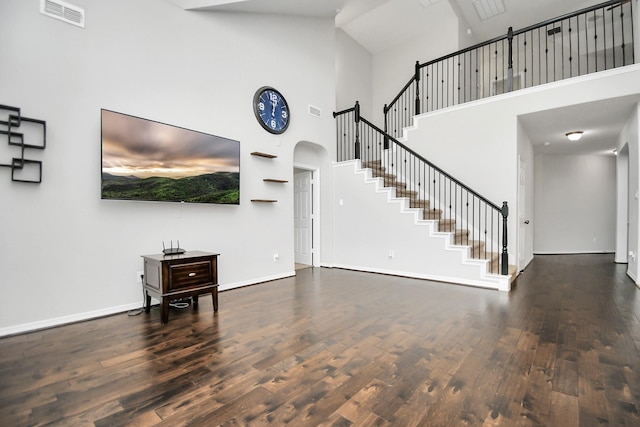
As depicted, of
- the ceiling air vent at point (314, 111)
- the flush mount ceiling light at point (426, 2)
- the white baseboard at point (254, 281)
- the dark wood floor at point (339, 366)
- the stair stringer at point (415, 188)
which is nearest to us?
the dark wood floor at point (339, 366)

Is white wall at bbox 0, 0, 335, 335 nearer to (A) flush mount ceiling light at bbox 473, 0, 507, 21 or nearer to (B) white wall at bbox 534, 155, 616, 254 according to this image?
Result: (A) flush mount ceiling light at bbox 473, 0, 507, 21

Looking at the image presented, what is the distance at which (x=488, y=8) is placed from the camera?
688 centimetres

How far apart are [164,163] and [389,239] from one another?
150 inches

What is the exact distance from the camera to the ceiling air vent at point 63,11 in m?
2.96

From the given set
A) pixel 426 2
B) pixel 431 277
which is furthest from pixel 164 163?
pixel 426 2

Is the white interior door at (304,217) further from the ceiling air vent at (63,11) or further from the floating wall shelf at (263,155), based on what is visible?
the ceiling air vent at (63,11)

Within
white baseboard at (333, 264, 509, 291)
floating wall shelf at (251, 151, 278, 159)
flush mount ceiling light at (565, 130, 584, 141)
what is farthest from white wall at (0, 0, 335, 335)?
flush mount ceiling light at (565, 130, 584, 141)

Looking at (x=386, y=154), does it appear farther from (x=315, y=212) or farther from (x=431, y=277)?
(x=431, y=277)

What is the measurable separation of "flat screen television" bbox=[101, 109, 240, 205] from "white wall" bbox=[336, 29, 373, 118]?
403cm

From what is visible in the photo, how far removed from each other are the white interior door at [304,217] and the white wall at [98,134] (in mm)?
1384

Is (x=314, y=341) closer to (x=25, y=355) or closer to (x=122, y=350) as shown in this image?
(x=122, y=350)

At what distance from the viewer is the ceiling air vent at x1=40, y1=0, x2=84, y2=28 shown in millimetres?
2961

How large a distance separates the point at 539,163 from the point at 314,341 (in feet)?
30.0

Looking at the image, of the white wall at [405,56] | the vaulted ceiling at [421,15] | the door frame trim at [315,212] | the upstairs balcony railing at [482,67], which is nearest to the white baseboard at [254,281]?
the door frame trim at [315,212]
